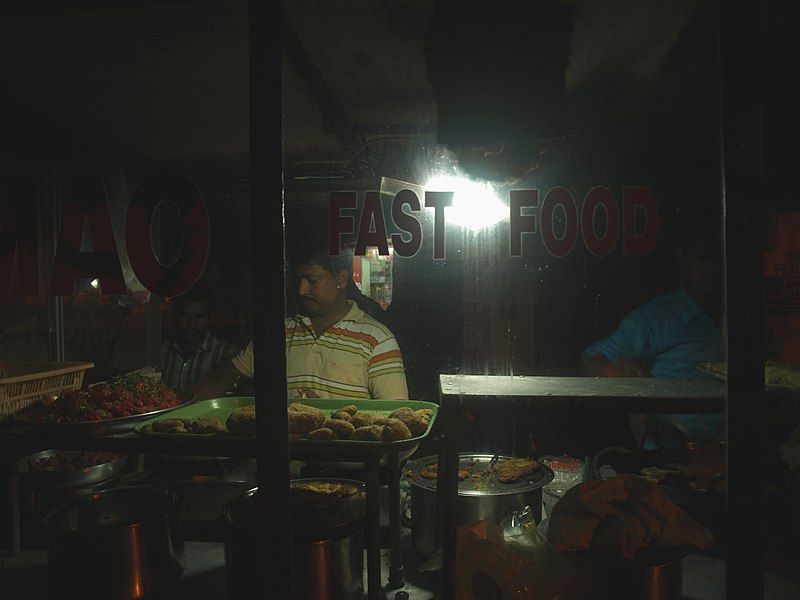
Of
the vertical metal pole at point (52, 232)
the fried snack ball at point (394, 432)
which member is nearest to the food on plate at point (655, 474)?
the fried snack ball at point (394, 432)

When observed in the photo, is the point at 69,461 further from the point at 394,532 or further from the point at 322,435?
the point at 394,532

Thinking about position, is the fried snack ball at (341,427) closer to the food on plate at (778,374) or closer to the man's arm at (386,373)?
the man's arm at (386,373)

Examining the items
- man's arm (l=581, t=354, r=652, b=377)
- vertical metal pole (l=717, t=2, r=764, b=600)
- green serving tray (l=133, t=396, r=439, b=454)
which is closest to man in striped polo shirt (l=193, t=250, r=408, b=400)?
green serving tray (l=133, t=396, r=439, b=454)

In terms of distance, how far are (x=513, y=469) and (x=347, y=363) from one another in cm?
214

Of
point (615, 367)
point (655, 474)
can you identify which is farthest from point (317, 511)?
point (615, 367)

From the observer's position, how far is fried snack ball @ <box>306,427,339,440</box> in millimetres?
2684

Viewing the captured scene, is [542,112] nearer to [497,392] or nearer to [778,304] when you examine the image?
[497,392]

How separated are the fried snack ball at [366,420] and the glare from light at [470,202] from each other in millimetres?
2384

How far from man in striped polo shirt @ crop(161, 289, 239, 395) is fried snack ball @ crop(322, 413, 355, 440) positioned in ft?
10.3

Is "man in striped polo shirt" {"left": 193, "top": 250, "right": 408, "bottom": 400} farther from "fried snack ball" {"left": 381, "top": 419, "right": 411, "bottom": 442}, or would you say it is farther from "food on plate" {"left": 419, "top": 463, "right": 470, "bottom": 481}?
"fried snack ball" {"left": 381, "top": 419, "right": 411, "bottom": 442}

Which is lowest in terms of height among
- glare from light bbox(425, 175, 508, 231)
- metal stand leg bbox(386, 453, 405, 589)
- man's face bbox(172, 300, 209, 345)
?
metal stand leg bbox(386, 453, 405, 589)

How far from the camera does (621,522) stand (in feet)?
7.88

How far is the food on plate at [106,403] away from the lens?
2.98 m

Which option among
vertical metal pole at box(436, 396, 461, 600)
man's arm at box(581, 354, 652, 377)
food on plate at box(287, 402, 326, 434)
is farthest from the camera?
man's arm at box(581, 354, 652, 377)
